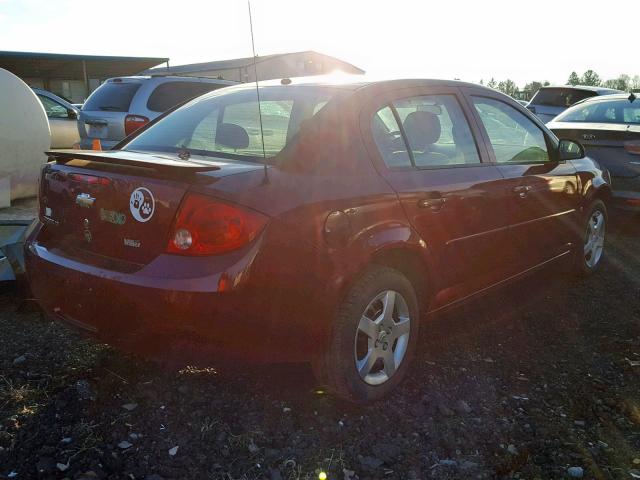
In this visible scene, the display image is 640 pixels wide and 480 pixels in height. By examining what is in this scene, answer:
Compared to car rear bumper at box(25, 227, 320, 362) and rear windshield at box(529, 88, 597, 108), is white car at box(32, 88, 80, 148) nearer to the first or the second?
car rear bumper at box(25, 227, 320, 362)

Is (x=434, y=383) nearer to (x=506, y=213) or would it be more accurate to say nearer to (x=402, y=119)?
(x=506, y=213)

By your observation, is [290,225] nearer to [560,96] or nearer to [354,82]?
[354,82]

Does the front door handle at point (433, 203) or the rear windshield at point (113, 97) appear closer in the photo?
the front door handle at point (433, 203)

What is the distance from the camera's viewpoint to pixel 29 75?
135 ft

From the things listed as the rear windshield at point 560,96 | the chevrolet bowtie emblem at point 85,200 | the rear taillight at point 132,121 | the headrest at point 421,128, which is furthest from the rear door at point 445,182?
the rear windshield at point 560,96

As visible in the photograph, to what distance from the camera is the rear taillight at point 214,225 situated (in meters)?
2.40

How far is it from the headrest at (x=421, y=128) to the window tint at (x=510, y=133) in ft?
1.66

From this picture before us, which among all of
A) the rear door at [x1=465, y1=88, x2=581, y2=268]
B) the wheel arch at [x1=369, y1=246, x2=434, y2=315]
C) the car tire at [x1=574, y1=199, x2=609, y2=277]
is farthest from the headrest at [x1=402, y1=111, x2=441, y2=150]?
the car tire at [x1=574, y1=199, x2=609, y2=277]

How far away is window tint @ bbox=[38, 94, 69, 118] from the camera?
11.1 m

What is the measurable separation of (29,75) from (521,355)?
44.6m

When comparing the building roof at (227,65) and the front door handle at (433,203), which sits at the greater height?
the building roof at (227,65)

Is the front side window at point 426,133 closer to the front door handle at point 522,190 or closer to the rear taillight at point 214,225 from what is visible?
the front door handle at point 522,190

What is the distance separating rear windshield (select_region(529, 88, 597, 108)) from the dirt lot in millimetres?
10272

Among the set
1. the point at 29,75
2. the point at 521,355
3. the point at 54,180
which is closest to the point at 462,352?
the point at 521,355
